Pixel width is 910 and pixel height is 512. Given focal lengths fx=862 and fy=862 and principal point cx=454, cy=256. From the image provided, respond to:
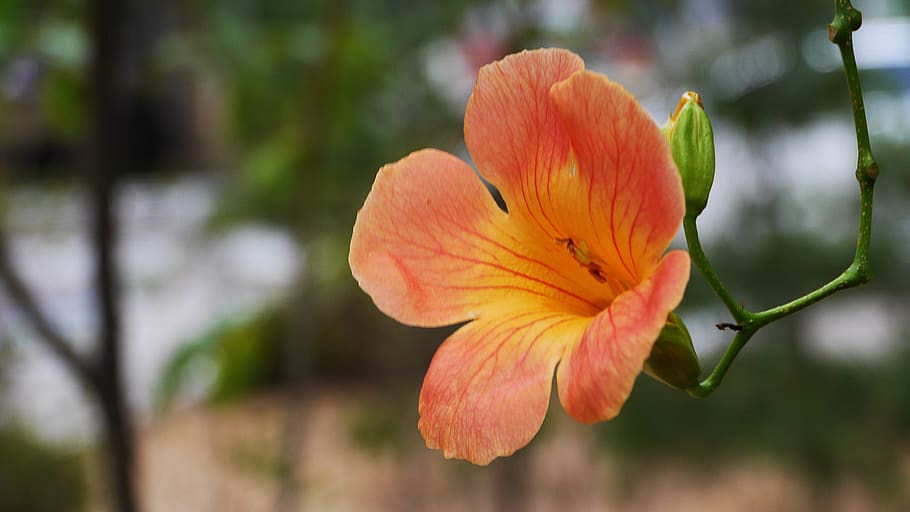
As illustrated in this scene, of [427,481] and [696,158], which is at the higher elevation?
[696,158]

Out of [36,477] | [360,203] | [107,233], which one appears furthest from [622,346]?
[36,477]

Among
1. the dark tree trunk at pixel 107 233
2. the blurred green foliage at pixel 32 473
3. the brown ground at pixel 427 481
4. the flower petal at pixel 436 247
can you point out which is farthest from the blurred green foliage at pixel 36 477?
the flower petal at pixel 436 247

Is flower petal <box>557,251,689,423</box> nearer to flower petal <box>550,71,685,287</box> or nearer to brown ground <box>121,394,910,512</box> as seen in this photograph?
flower petal <box>550,71,685,287</box>

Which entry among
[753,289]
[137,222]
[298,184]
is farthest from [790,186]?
[137,222]

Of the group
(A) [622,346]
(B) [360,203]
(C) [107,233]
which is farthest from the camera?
(B) [360,203]

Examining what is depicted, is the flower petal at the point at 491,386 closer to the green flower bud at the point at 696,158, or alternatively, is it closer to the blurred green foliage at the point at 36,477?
the green flower bud at the point at 696,158

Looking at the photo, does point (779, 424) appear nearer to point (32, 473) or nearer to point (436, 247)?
point (436, 247)

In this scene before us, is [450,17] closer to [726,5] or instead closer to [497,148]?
[726,5]
